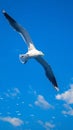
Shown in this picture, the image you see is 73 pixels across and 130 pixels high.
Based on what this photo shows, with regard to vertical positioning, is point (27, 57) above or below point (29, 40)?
below

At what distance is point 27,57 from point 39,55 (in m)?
1.12

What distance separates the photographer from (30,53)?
1653 cm

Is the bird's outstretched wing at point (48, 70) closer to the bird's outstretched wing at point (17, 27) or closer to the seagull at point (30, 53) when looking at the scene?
the seagull at point (30, 53)

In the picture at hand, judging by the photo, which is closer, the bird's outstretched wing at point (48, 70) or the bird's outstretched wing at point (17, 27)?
the bird's outstretched wing at point (17, 27)

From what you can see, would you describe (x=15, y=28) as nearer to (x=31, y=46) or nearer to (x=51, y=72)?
(x=31, y=46)

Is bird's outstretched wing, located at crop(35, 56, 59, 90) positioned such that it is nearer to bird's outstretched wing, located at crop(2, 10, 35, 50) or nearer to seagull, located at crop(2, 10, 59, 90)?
seagull, located at crop(2, 10, 59, 90)

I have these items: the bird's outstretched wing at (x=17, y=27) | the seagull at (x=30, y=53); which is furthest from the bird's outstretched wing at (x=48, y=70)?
the bird's outstretched wing at (x=17, y=27)

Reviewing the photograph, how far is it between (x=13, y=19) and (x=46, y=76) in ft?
11.7

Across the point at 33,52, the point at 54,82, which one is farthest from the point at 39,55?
the point at 54,82

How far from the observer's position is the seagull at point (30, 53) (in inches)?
630

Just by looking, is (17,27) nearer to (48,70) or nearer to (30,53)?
(30,53)

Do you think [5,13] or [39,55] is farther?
[39,55]

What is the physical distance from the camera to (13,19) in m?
16.0

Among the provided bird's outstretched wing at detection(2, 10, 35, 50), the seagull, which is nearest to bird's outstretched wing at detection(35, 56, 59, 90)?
the seagull
